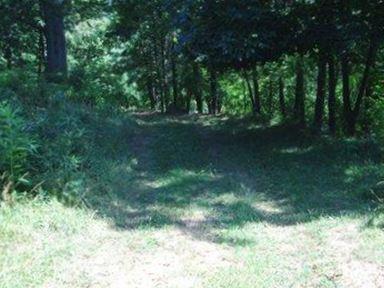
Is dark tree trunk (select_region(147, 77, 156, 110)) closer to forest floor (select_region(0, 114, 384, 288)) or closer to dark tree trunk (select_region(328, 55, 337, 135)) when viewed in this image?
dark tree trunk (select_region(328, 55, 337, 135))

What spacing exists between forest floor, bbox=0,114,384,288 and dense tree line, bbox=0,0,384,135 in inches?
102

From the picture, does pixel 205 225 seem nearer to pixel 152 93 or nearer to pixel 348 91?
pixel 348 91

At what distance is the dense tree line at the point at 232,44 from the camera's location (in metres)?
12.5

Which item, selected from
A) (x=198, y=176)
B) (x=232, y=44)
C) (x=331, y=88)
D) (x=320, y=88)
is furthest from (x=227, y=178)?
(x=320, y=88)

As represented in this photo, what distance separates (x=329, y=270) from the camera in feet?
18.9

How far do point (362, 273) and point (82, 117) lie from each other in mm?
8845

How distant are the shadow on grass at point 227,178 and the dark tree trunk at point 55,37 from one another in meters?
3.63

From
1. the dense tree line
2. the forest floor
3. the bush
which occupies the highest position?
the dense tree line

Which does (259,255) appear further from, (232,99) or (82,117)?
(232,99)

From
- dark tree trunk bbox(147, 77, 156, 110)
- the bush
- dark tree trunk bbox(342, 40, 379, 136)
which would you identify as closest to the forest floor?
the bush

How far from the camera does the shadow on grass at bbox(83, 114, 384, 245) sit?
803cm

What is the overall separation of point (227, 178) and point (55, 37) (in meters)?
9.62

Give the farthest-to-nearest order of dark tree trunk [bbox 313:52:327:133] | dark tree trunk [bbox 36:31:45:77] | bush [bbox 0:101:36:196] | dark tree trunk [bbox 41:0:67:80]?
dark tree trunk [bbox 36:31:45:77] → dark tree trunk [bbox 41:0:67:80] → dark tree trunk [bbox 313:52:327:133] → bush [bbox 0:101:36:196]

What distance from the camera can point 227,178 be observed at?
34.1ft
